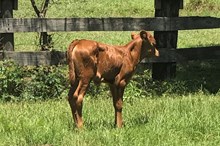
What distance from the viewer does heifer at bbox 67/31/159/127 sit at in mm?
5000

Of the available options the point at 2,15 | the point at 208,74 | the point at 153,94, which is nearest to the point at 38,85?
the point at 2,15

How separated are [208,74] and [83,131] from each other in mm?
6945

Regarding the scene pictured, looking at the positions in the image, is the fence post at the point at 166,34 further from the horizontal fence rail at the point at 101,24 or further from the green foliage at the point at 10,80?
the green foliage at the point at 10,80

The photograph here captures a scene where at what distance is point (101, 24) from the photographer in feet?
27.9

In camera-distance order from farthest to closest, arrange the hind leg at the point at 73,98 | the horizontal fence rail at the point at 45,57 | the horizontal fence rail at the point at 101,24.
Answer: the horizontal fence rail at the point at 45,57 → the horizontal fence rail at the point at 101,24 → the hind leg at the point at 73,98

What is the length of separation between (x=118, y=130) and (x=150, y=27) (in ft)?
13.4

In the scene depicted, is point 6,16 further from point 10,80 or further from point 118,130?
point 118,130

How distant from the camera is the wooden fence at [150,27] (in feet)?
26.9

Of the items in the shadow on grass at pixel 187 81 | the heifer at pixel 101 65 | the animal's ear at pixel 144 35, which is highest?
the animal's ear at pixel 144 35

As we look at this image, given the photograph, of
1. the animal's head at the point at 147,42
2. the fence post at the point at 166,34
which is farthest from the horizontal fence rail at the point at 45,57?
the animal's head at the point at 147,42

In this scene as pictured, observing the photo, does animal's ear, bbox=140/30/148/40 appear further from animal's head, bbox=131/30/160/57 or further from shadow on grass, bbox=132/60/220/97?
shadow on grass, bbox=132/60/220/97

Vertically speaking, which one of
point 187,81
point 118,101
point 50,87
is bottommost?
point 187,81

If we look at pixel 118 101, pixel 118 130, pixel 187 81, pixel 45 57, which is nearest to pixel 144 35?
pixel 118 101

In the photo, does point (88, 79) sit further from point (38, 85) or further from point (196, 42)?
point (196, 42)
